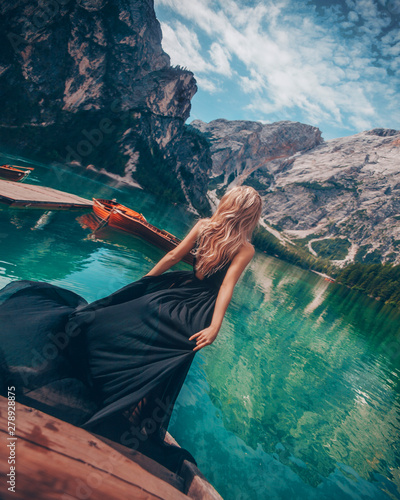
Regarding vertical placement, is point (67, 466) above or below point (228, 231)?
below

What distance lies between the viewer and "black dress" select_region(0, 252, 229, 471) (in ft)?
6.65

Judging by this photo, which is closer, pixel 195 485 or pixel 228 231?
pixel 195 485

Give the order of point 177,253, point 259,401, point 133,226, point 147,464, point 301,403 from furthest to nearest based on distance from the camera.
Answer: point 133,226, point 301,403, point 259,401, point 177,253, point 147,464

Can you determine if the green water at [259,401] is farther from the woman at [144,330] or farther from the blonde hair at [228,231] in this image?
the blonde hair at [228,231]

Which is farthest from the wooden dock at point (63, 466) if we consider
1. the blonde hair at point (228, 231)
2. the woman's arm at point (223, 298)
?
the blonde hair at point (228, 231)

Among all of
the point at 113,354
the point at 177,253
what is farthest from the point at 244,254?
the point at 113,354

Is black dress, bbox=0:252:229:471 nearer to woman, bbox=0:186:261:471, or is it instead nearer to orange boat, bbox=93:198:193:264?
woman, bbox=0:186:261:471

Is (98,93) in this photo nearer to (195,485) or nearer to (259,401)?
(259,401)

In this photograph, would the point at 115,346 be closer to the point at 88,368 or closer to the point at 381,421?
the point at 88,368

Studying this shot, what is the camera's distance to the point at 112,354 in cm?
228

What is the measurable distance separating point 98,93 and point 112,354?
109208 mm

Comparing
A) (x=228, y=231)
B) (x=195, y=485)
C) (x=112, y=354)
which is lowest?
(x=195, y=485)

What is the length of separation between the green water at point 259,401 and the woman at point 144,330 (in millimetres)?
2520

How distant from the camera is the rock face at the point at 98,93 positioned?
59656mm
